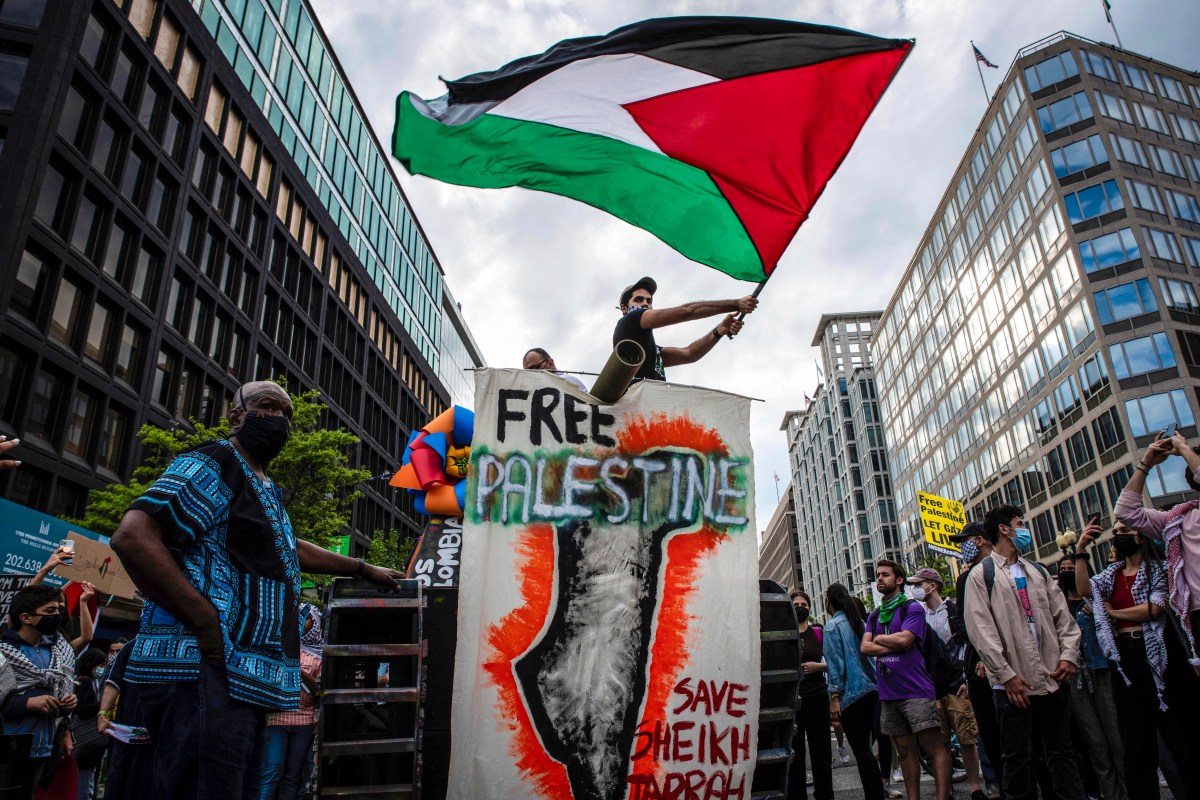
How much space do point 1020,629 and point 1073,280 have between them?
44989 mm

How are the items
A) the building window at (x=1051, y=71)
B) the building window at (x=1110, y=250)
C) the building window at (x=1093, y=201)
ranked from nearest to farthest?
the building window at (x=1110, y=250)
the building window at (x=1093, y=201)
the building window at (x=1051, y=71)

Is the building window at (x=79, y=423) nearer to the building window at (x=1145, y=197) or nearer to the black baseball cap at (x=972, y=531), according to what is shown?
the black baseball cap at (x=972, y=531)

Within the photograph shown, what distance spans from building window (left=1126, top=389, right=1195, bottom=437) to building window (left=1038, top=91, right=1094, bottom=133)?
1602cm

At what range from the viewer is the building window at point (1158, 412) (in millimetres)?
38719

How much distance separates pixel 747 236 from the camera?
5.35m

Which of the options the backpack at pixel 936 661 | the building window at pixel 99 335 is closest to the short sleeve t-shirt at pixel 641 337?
the backpack at pixel 936 661

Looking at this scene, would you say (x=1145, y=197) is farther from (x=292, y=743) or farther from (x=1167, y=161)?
(x=292, y=743)

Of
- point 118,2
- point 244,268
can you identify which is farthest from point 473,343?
point 118,2

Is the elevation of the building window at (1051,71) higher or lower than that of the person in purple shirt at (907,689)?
higher

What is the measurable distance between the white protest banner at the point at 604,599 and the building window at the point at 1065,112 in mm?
50191

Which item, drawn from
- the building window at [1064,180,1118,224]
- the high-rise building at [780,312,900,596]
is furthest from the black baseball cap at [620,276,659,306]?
the high-rise building at [780,312,900,596]

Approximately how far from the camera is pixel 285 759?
6.45m

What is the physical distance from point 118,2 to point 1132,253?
46.3 meters

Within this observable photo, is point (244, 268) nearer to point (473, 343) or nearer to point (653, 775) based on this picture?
point (653, 775)
